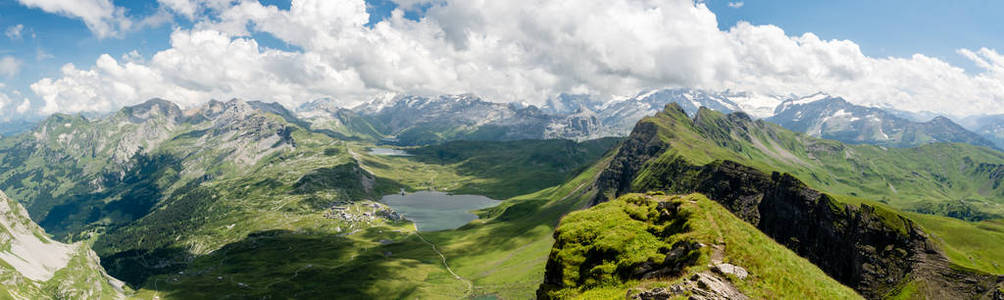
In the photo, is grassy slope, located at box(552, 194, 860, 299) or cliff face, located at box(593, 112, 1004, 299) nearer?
grassy slope, located at box(552, 194, 860, 299)

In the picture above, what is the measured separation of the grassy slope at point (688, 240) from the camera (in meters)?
30.1

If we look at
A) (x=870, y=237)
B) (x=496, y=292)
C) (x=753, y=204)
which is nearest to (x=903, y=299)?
(x=870, y=237)

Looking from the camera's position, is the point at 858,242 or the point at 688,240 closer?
the point at 688,240

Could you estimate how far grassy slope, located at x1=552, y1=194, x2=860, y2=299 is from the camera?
30.1 meters

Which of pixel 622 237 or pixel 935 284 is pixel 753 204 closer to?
pixel 935 284

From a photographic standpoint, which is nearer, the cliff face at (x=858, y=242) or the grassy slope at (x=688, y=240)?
the grassy slope at (x=688, y=240)

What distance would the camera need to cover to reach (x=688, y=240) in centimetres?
3297

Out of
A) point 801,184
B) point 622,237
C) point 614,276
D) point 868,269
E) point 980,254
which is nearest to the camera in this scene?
point 614,276

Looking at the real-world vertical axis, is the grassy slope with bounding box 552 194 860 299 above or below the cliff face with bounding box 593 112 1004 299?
above

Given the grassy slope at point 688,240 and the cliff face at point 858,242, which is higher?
the grassy slope at point 688,240

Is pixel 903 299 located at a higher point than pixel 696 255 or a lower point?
lower

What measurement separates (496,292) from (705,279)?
16507 cm

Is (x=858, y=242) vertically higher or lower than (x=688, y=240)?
lower

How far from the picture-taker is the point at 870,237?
98.9m
